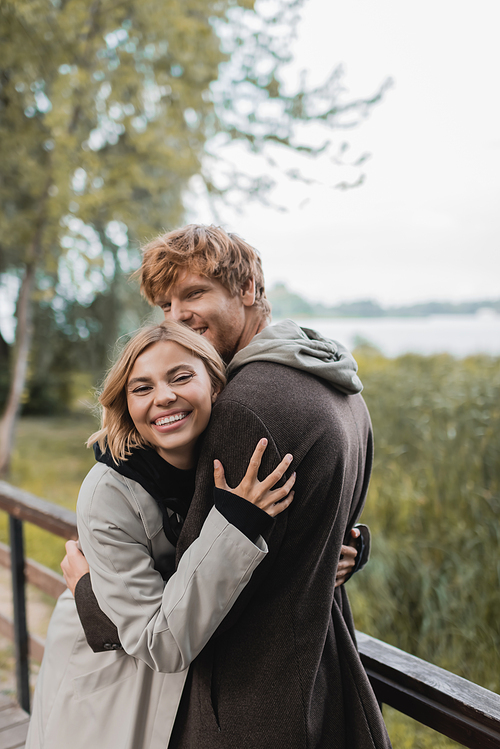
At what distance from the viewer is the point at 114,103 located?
593 cm

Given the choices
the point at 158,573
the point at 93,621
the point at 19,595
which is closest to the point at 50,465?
the point at 19,595

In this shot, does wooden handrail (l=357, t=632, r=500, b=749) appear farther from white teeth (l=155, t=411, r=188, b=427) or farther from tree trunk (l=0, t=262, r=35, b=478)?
tree trunk (l=0, t=262, r=35, b=478)

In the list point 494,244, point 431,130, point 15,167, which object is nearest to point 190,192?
point 15,167

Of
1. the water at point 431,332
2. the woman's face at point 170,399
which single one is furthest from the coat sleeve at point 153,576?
the water at point 431,332

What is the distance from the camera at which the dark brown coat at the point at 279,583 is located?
91cm

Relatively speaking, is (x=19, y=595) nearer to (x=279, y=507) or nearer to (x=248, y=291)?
(x=248, y=291)

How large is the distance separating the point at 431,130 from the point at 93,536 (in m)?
5.15

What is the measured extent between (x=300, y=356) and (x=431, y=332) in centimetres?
526

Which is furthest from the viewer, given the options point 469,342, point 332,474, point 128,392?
point 469,342

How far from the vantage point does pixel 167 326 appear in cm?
118

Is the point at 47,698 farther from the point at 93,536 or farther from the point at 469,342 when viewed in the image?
the point at 469,342

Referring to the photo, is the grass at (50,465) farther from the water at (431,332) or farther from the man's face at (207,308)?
the man's face at (207,308)

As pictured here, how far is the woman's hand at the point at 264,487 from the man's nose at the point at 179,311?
57 centimetres

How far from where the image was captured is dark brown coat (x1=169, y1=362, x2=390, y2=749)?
2.98 feet
